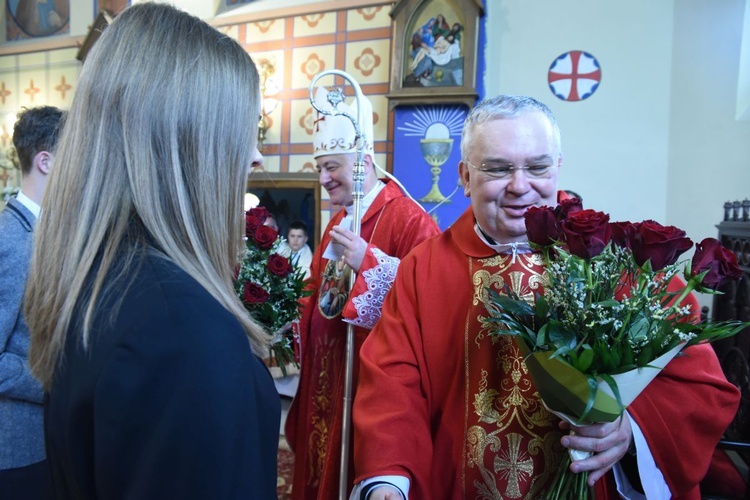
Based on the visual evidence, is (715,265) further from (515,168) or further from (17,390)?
(17,390)

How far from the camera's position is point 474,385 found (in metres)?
1.74

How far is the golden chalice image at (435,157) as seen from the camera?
5.14 m

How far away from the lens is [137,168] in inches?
34.5

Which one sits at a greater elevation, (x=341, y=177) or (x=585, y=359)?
(x=341, y=177)

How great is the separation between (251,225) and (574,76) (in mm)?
3499

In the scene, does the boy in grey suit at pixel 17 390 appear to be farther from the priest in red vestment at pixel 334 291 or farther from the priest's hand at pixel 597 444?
the priest's hand at pixel 597 444

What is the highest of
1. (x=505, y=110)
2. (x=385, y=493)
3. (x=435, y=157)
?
(x=435, y=157)

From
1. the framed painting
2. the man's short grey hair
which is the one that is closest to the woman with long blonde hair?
the man's short grey hair

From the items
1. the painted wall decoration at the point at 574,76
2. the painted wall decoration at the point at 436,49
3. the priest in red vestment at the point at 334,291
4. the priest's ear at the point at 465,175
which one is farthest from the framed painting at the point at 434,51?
the priest's ear at the point at 465,175

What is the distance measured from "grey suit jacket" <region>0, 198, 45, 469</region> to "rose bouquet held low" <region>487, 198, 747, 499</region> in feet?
5.05

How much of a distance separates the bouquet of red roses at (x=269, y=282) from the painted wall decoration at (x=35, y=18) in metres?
6.50

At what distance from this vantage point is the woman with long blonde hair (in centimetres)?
75

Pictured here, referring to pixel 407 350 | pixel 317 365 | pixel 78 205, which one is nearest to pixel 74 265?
pixel 78 205

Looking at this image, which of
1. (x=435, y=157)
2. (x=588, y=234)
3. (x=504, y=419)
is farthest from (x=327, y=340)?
(x=435, y=157)
